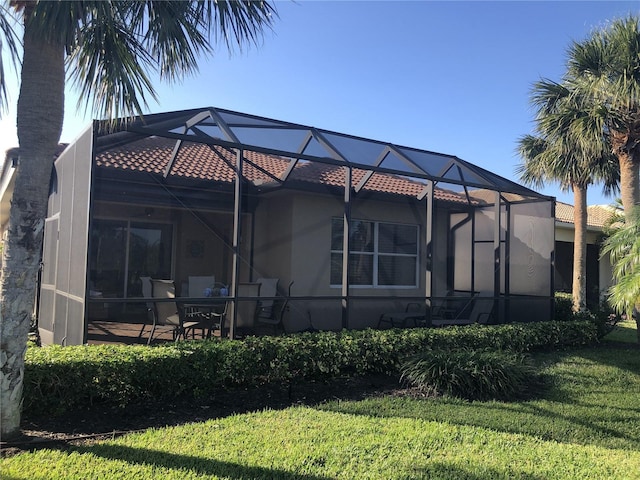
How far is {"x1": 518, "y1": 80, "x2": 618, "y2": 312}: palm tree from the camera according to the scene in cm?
1012

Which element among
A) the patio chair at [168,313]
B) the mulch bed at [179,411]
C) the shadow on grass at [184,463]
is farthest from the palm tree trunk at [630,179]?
the shadow on grass at [184,463]

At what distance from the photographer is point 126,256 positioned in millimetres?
6711

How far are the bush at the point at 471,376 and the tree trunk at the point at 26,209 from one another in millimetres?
4524

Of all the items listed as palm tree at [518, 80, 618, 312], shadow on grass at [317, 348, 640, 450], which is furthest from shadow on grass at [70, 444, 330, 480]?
palm tree at [518, 80, 618, 312]

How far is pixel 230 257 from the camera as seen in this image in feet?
27.9

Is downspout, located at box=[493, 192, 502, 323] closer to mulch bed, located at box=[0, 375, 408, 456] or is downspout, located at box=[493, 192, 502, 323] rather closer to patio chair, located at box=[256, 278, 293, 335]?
mulch bed, located at box=[0, 375, 408, 456]

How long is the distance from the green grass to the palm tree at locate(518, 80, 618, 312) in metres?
0.94

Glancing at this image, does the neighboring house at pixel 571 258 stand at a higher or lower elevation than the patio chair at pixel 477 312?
higher

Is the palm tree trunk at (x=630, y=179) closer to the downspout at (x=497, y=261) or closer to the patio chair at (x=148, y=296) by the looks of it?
the downspout at (x=497, y=261)

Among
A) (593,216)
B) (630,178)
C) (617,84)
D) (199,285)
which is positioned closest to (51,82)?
(199,285)

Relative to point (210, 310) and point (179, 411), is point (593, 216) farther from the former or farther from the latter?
point (179, 411)

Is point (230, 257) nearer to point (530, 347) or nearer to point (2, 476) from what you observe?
point (2, 476)

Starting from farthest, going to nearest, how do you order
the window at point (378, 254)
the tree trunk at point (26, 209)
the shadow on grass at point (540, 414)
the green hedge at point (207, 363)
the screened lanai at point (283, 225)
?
the window at point (378, 254)
the screened lanai at point (283, 225)
the shadow on grass at point (540, 414)
the green hedge at point (207, 363)
the tree trunk at point (26, 209)

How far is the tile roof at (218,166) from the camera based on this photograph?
6855 mm
